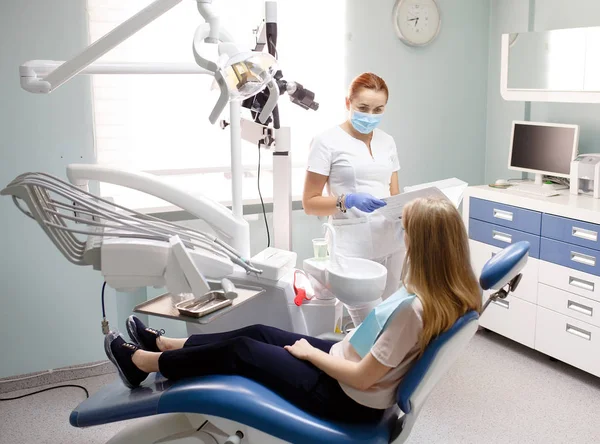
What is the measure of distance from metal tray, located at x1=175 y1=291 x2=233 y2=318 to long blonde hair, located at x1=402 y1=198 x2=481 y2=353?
22.2 inches

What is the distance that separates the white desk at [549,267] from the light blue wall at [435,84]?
516 millimetres

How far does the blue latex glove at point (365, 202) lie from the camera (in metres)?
2.52

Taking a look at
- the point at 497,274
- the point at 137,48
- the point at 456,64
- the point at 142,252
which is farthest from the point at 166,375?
the point at 456,64

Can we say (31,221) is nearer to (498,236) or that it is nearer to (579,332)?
(498,236)

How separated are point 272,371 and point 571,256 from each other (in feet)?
5.80

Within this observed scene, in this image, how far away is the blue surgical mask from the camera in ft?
8.64

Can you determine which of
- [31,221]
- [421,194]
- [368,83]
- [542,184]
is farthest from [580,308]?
[31,221]

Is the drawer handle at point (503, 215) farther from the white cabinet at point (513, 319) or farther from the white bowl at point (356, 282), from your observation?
the white bowl at point (356, 282)

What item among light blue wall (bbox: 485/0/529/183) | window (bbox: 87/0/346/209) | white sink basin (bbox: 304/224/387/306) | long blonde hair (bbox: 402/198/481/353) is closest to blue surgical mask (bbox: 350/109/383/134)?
white sink basin (bbox: 304/224/387/306)

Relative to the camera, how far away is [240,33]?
3.32 meters

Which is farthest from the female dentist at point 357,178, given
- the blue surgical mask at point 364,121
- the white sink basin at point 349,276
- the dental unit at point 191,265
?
the dental unit at point 191,265

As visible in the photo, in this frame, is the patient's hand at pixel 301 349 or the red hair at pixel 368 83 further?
the red hair at pixel 368 83

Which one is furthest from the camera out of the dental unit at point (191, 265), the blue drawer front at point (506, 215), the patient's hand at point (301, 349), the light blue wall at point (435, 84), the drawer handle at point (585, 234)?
the light blue wall at point (435, 84)

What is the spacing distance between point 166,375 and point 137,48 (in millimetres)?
1783
